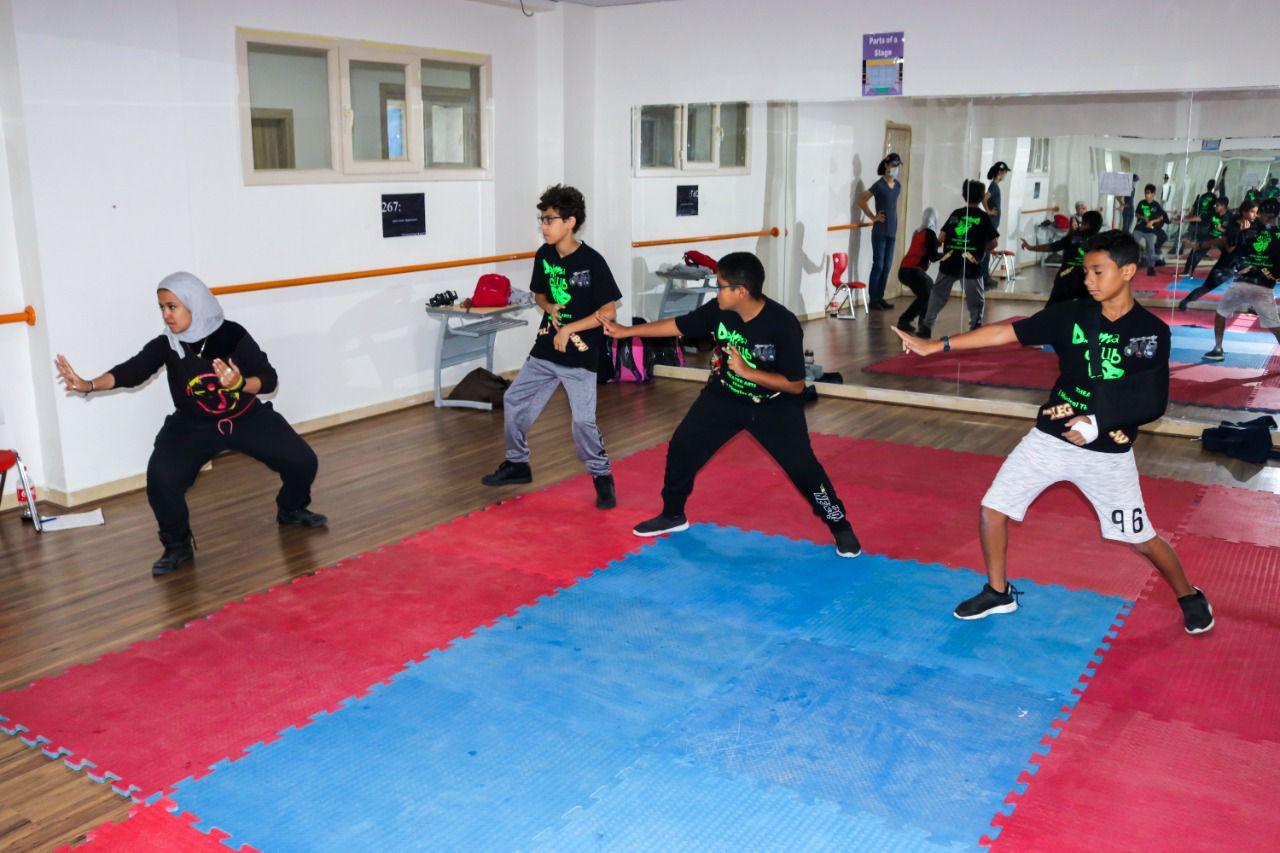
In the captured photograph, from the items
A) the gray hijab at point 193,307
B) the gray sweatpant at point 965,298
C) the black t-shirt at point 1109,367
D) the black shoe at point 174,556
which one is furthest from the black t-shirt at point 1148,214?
the black shoe at point 174,556

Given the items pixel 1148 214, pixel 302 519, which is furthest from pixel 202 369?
pixel 1148 214

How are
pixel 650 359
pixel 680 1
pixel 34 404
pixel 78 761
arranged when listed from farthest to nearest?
pixel 650 359
pixel 680 1
pixel 34 404
pixel 78 761

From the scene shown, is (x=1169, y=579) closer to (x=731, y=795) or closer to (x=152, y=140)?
(x=731, y=795)

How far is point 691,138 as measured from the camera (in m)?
8.79

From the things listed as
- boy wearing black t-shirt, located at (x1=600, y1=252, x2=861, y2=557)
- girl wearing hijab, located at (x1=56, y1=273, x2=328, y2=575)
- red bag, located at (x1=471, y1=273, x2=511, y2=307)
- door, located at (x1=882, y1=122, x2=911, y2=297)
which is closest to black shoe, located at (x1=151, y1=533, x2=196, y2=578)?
girl wearing hijab, located at (x1=56, y1=273, x2=328, y2=575)

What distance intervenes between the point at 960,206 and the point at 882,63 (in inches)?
45.0

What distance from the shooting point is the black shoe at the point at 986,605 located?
4266 mm

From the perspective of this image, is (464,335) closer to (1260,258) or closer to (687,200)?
(687,200)

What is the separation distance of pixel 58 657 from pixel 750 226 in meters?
6.29

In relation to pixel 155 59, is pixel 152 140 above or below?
below

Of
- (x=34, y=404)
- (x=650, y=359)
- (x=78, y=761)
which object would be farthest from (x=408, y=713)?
(x=650, y=359)

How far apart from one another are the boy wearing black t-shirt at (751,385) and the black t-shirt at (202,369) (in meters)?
1.61

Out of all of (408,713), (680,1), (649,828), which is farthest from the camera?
(680,1)

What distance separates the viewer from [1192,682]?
3.77m
